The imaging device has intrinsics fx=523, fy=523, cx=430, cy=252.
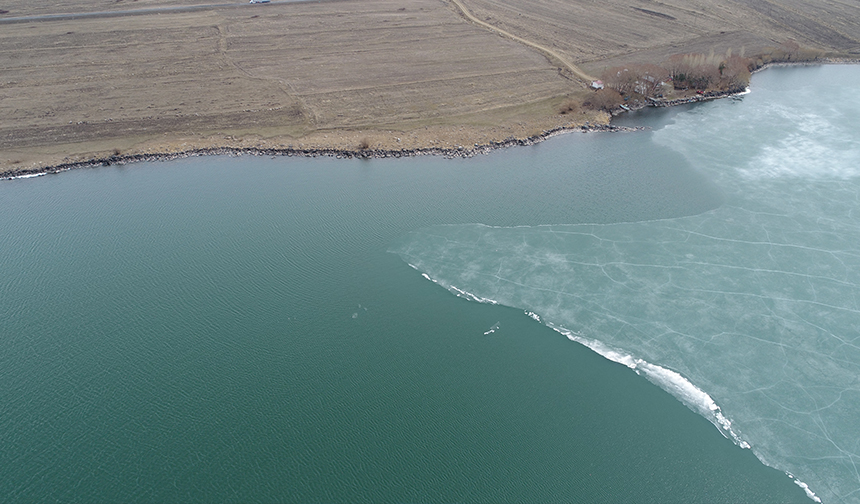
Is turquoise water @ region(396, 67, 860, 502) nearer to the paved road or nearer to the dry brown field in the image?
A: the dry brown field

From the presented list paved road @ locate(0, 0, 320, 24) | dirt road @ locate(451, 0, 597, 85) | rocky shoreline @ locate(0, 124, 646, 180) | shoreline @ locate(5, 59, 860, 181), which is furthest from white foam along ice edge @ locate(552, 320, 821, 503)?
paved road @ locate(0, 0, 320, 24)

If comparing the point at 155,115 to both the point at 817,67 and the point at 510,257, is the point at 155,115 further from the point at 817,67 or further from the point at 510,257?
Answer: the point at 817,67

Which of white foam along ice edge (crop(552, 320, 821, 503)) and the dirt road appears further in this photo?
the dirt road

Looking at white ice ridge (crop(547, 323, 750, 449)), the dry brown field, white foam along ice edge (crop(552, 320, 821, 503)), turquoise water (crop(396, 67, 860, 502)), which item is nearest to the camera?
white foam along ice edge (crop(552, 320, 821, 503))

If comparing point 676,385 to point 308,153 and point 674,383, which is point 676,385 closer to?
point 674,383

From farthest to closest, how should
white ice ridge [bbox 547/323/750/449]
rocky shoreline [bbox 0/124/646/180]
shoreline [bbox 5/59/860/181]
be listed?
rocky shoreline [bbox 0/124/646/180] < shoreline [bbox 5/59/860/181] < white ice ridge [bbox 547/323/750/449]

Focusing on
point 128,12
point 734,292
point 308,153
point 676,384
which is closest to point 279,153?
point 308,153

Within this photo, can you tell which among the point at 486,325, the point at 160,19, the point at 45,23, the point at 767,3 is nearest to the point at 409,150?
the point at 486,325
